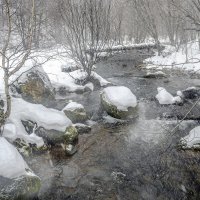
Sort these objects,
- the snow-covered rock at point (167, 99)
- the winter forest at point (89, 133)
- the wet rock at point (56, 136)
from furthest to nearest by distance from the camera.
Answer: the snow-covered rock at point (167, 99) < the wet rock at point (56, 136) < the winter forest at point (89, 133)

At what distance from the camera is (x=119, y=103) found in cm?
865

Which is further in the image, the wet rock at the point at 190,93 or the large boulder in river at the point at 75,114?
the wet rock at the point at 190,93

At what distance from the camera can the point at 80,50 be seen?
11.6m

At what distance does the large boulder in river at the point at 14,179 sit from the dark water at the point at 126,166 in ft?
1.40

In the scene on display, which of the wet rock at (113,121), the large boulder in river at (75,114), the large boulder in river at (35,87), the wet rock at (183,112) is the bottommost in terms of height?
the wet rock at (183,112)

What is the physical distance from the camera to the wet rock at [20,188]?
15.1ft

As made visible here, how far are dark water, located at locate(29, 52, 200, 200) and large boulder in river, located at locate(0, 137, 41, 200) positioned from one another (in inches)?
16.8

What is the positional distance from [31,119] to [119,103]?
282cm

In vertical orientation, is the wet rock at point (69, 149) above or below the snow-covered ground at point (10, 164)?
below

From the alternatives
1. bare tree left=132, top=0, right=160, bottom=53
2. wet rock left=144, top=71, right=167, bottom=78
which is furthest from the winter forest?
bare tree left=132, top=0, right=160, bottom=53

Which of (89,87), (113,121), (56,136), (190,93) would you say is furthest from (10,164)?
(190,93)

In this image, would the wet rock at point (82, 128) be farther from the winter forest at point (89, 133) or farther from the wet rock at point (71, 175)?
the wet rock at point (71, 175)

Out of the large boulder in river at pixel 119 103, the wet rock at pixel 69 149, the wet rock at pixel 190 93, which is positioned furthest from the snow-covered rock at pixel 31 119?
the wet rock at pixel 190 93

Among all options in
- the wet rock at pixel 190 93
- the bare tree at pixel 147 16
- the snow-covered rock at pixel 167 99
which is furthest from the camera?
the bare tree at pixel 147 16
